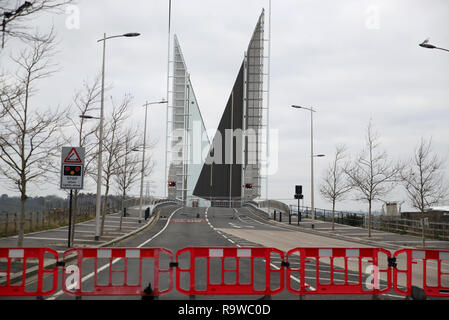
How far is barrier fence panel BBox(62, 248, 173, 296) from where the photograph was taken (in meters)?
9.73

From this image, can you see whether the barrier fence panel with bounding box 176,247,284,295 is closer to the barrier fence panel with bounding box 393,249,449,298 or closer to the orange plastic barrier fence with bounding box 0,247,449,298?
the orange plastic barrier fence with bounding box 0,247,449,298

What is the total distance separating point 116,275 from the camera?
495 inches

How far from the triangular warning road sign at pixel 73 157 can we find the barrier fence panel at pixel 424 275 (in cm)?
1229

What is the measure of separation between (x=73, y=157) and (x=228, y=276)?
9.17 meters

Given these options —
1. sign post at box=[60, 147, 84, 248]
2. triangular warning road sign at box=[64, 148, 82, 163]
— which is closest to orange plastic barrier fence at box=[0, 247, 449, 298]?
sign post at box=[60, 147, 84, 248]

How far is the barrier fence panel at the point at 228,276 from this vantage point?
988cm

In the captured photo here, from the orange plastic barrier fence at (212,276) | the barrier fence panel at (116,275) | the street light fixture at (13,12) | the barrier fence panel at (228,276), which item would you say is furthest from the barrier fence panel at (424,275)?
the street light fixture at (13,12)

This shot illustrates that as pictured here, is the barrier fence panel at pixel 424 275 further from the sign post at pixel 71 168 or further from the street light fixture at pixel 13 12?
the sign post at pixel 71 168

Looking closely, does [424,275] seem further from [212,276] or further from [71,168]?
[71,168]

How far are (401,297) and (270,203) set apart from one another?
2170 inches

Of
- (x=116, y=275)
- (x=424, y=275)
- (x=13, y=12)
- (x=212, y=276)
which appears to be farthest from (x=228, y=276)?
(x=13, y=12)

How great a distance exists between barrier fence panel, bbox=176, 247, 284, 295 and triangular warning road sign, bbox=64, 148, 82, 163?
249 inches
